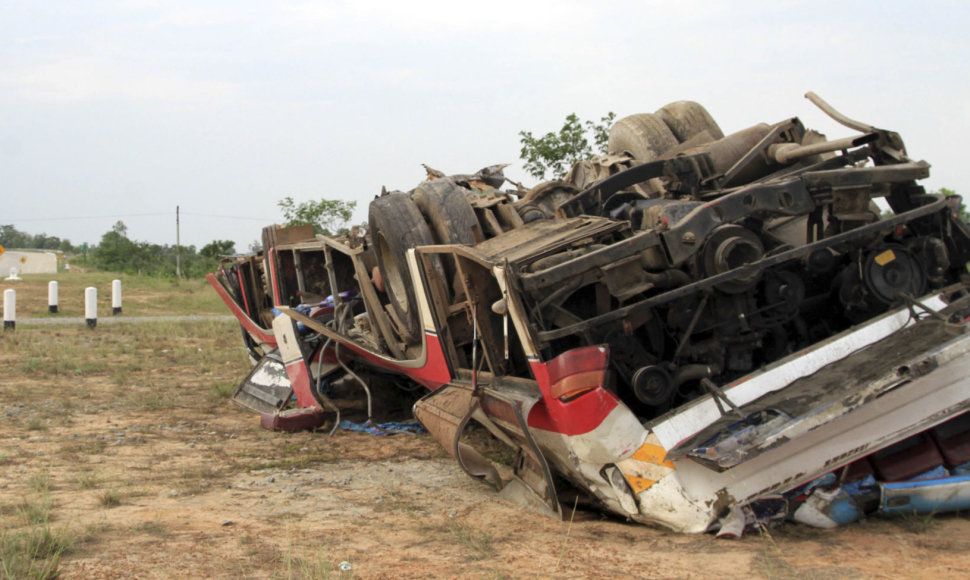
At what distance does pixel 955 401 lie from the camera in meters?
3.58

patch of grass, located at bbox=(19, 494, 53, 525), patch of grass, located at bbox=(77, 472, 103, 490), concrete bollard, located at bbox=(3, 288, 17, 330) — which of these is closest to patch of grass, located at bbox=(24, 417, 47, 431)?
patch of grass, located at bbox=(77, 472, 103, 490)

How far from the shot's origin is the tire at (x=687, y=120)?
762 cm

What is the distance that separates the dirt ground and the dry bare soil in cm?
1

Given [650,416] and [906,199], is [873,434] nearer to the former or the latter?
[650,416]

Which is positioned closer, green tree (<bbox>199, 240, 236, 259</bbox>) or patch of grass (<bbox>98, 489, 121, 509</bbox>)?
patch of grass (<bbox>98, 489, 121, 509</bbox>)

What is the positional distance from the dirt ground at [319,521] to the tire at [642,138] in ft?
10.1

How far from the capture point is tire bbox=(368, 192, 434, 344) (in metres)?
5.94

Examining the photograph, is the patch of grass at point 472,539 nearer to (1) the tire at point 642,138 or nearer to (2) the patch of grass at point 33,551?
(2) the patch of grass at point 33,551

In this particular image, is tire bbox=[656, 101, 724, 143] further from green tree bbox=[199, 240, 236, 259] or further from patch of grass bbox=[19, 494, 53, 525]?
green tree bbox=[199, 240, 236, 259]

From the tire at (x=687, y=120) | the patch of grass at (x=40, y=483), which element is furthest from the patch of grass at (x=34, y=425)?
the tire at (x=687, y=120)

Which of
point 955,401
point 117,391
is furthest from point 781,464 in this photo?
point 117,391

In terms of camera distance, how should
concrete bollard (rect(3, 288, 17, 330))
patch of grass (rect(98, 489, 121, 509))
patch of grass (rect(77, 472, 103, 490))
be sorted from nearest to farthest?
patch of grass (rect(98, 489, 121, 509))
patch of grass (rect(77, 472, 103, 490))
concrete bollard (rect(3, 288, 17, 330))

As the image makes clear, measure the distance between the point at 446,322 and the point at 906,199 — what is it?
111 inches

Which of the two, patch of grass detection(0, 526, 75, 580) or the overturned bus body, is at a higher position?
the overturned bus body
